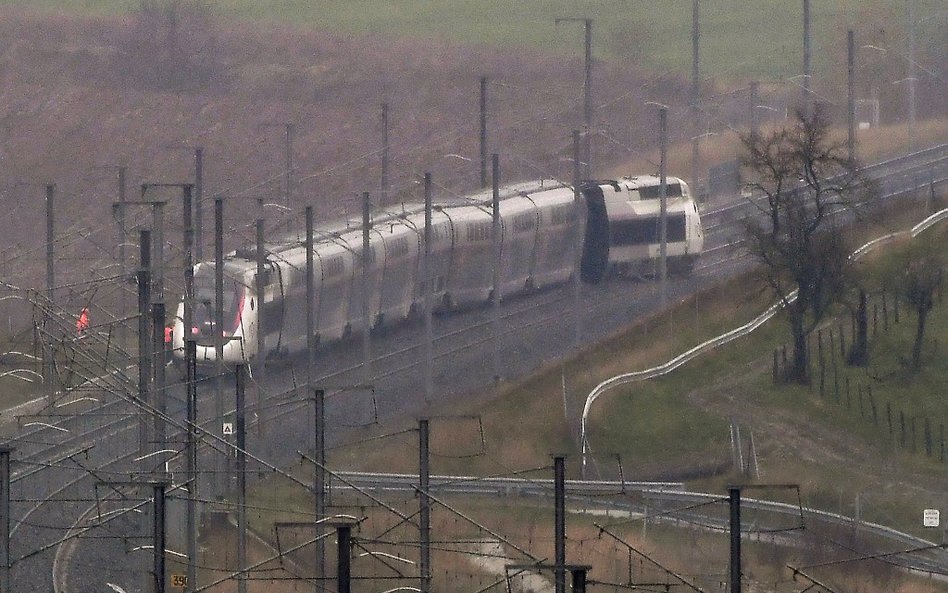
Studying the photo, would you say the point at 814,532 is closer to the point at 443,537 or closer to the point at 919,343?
the point at 443,537

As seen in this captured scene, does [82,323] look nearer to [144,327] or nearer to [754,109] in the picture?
[144,327]

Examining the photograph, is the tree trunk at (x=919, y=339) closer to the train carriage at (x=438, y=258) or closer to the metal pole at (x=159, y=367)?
the train carriage at (x=438, y=258)

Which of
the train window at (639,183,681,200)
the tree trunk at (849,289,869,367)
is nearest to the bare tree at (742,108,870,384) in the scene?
the tree trunk at (849,289,869,367)

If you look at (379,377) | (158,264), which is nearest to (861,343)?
(379,377)

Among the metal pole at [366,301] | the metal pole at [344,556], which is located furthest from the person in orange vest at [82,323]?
the metal pole at [366,301]

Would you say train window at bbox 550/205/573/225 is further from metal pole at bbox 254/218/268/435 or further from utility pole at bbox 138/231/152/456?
utility pole at bbox 138/231/152/456
